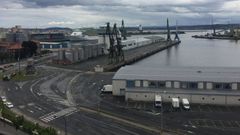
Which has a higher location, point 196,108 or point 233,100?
point 233,100

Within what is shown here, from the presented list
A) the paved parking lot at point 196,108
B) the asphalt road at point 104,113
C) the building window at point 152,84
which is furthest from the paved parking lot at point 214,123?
the building window at point 152,84

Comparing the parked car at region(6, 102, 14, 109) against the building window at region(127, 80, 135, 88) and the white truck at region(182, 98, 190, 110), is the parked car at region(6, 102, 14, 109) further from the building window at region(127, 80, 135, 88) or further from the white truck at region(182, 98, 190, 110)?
the white truck at region(182, 98, 190, 110)

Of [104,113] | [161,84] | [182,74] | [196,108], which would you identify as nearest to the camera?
[104,113]

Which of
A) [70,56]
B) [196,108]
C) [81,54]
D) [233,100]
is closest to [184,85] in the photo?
[196,108]

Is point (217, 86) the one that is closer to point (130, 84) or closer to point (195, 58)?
point (130, 84)

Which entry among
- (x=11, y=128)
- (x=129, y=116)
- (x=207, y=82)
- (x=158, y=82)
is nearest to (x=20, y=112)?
(x=11, y=128)

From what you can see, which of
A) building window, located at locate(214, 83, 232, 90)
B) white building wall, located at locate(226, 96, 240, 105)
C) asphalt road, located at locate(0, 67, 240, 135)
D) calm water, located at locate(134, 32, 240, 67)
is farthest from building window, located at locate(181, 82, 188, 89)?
calm water, located at locate(134, 32, 240, 67)

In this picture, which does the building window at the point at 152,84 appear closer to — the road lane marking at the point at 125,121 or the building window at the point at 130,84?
the building window at the point at 130,84
